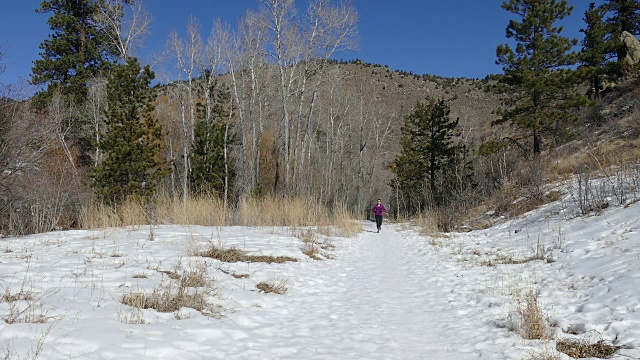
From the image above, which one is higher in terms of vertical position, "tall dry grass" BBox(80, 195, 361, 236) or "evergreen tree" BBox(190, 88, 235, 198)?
"evergreen tree" BBox(190, 88, 235, 198)

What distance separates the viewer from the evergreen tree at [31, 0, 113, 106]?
26594 mm

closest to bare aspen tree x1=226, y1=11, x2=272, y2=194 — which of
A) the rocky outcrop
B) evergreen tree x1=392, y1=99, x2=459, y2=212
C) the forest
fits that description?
the forest

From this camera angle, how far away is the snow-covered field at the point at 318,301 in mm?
3016

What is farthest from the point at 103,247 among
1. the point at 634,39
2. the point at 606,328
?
the point at 634,39

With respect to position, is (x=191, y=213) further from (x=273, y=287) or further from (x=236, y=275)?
(x=273, y=287)

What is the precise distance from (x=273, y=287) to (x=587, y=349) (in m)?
3.66

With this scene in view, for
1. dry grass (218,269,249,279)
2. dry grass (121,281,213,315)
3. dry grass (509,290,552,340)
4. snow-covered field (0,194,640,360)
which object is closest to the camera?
snow-covered field (0,194,640,360)

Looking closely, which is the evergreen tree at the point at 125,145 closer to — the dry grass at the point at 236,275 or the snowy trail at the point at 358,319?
the dry grass at the point at 236,275

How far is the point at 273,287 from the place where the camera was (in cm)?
527

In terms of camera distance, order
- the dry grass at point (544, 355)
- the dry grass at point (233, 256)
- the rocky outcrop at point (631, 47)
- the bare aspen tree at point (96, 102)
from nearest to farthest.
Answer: the dry grass at point (544, 355), the dry grass at point (233, 256), the bare aspen tree at point (96, 102), the rocky outcrop at point (631, 47)

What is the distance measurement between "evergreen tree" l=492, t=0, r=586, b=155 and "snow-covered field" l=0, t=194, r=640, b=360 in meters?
14.0

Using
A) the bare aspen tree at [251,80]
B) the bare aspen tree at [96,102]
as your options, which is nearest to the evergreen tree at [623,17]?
the bare aspen tree at [251,80]

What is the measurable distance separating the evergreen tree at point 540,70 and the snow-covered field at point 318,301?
46.1ft

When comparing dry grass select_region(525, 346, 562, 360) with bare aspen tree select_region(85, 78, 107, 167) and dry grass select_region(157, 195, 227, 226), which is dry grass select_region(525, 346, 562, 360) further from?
bare aspen tree select_region(85, 78, 107, 167)
